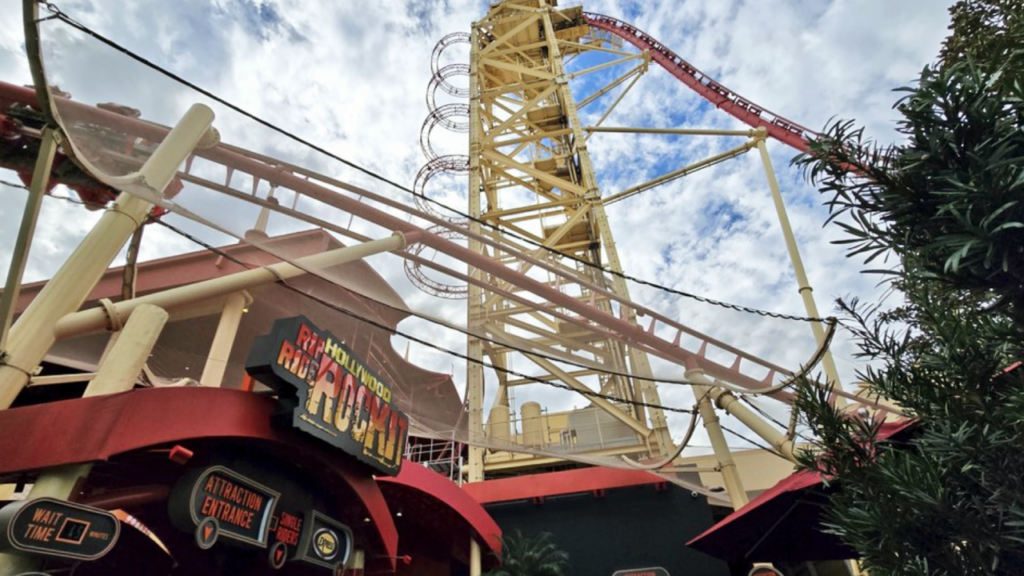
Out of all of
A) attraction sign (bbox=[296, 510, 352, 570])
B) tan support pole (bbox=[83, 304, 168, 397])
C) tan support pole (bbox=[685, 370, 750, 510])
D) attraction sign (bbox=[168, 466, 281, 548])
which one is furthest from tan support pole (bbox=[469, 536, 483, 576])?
tan support pole (bbox=[83, 304, 168, 397])

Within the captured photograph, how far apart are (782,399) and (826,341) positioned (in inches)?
72.7

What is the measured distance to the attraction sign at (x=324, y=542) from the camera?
6207mm

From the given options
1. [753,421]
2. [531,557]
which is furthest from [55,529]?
[753,421]

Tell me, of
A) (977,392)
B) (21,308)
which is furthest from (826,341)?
(21,308)

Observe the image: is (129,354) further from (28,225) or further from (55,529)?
(28,225)

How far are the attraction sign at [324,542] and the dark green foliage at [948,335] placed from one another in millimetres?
5752

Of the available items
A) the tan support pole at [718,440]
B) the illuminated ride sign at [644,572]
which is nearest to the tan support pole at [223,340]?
the illuminated ride sign at [644,572]

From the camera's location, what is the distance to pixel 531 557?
819 cm

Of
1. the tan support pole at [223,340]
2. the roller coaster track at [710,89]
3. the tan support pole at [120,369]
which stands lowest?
the tan support pole at [120,369]

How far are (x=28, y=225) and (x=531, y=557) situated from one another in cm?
768

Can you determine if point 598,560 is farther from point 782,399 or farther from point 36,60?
point 36,60

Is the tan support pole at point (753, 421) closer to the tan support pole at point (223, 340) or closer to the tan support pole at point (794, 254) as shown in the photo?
the tan support pole at point (794, 254)

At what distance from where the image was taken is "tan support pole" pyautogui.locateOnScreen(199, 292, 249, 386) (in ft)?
26.8

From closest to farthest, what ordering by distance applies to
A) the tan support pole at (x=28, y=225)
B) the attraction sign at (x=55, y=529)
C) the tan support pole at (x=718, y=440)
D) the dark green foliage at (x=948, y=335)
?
the dark green foliage at (x=948, y=335)
the tan support pole at (x=28, y=225)
the attraction sign at (x=55, y=529)
the tan support pole at (x=718, y=440)
